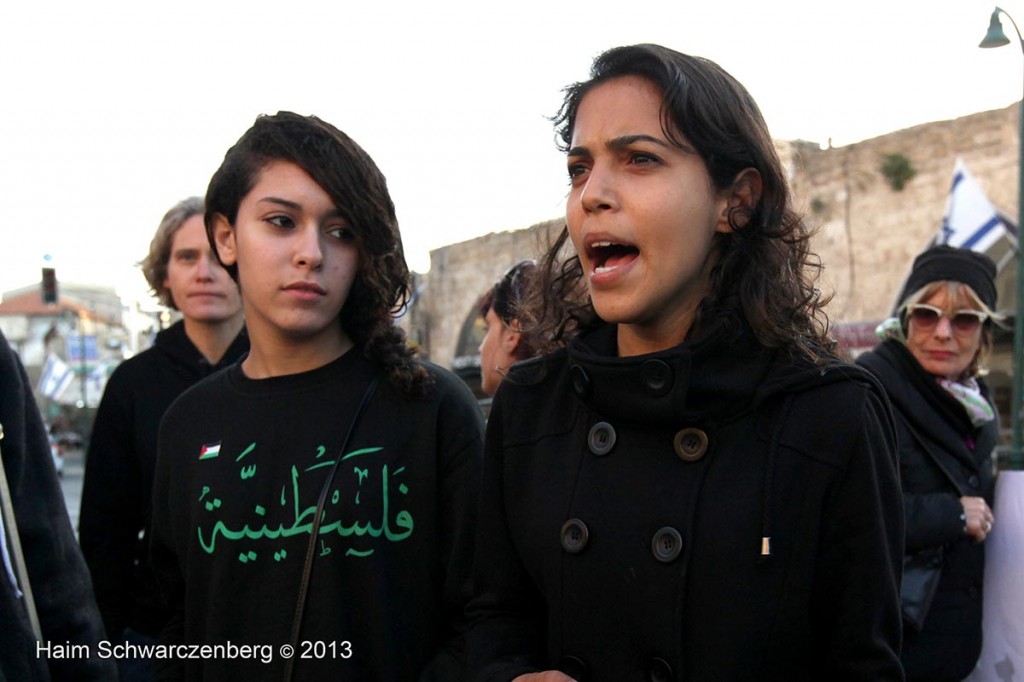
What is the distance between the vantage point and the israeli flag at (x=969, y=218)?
1048cm

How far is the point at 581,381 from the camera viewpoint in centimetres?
179

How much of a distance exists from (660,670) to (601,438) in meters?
0.41

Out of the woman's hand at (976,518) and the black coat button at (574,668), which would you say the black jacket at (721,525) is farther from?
the woman's hand at (976,518)

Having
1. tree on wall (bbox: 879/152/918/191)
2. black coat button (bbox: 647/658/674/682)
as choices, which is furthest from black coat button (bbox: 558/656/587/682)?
tree on wall (bbox: 879/152/918/191)

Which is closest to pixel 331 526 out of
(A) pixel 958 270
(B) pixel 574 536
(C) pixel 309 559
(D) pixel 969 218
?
(C) pixel 309 559

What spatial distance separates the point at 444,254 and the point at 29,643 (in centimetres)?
2687

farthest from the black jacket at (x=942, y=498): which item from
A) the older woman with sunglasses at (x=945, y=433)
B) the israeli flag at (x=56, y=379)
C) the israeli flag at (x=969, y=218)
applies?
the israeli flag at (x=56, y=379)

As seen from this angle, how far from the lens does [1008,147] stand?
48.5ft

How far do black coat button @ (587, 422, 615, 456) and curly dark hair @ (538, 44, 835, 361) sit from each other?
0.24 m

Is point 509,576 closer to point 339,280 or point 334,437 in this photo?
point 334,437

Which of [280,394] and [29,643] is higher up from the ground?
[280,394]

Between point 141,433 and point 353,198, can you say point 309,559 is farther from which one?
point 141,433

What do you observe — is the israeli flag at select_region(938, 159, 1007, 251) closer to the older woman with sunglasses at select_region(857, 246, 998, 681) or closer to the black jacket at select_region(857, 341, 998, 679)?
the older woman with sunglasses at select_region(857, 246, 998, 681)

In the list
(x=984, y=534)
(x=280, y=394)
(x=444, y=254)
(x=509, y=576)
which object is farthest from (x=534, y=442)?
(x=444, y=254)
